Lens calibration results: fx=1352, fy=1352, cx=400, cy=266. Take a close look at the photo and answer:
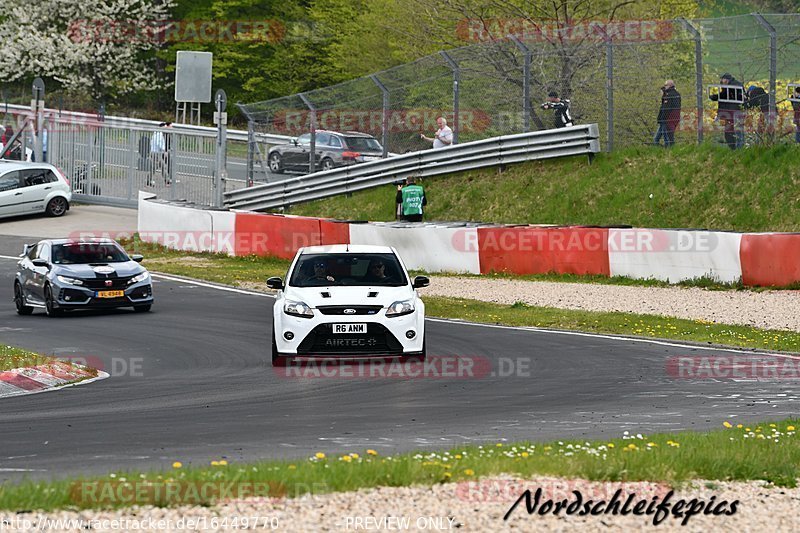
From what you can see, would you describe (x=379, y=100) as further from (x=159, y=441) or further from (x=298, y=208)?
(x=159, y=441)

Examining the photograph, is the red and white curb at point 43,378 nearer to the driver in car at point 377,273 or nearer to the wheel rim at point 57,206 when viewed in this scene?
the driver in car at point 377,273

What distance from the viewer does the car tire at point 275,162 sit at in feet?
119

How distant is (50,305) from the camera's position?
71.4 feet

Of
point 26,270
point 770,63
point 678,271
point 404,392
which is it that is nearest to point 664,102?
point 770,63

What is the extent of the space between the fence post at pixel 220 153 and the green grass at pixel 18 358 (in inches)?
705

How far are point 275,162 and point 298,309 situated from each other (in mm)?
21237

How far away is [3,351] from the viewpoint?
53.7ft

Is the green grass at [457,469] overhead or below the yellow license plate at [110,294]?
below

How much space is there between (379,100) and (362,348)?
18.1m

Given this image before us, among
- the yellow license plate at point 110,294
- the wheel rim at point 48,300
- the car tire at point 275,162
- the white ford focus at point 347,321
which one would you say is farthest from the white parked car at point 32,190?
the white ford focus at point 347,321

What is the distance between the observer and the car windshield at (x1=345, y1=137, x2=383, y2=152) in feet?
112

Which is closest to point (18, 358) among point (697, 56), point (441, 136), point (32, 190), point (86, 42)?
point (697, 56)

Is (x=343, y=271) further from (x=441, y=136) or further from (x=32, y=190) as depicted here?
(x=32, y=190)

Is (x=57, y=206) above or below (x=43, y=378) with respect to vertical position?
above
